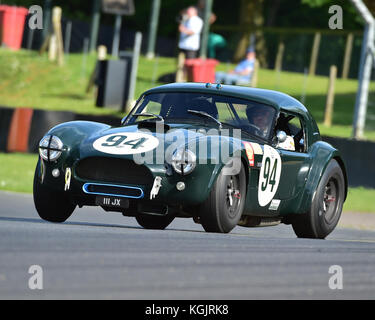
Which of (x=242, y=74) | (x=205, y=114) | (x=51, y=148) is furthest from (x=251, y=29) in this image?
(x=51, y=148)

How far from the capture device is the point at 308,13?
4969cm

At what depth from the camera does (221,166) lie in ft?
27.2

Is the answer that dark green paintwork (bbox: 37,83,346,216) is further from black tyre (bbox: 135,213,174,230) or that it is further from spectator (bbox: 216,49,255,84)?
spectator (bbox: 216,49,255,84)

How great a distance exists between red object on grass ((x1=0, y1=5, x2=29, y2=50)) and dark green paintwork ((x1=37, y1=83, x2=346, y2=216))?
23.6 meters

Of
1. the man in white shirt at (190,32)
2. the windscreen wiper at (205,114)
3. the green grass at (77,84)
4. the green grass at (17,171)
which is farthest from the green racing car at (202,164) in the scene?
the man in white shirt at (190,32)

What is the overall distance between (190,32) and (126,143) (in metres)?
15.6

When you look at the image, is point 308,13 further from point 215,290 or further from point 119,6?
point 215,290

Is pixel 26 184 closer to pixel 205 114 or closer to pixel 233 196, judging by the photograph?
pixel 205 114

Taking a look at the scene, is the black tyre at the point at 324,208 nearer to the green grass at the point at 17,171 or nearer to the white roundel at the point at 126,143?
the white roundel at the point at 126,143

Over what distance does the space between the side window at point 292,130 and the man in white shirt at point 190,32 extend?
13766 millimetres

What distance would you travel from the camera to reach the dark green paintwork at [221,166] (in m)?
8.32
